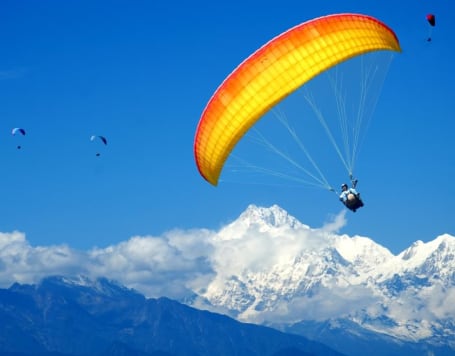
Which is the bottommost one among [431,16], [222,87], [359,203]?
[359,203]

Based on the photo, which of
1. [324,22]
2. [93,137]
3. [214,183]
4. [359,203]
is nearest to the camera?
[324,22]

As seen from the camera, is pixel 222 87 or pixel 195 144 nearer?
pixel 222 87

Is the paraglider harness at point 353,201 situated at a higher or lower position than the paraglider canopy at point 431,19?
lower

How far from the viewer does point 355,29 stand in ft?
Result: 156

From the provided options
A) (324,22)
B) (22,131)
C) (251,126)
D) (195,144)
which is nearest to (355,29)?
(324,22)

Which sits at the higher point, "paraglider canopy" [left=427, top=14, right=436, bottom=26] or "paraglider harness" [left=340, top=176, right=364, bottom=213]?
"paraglider canopy" [left=427, top=14, right=436, bottom=26]

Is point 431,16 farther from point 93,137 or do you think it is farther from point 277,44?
point 93,137

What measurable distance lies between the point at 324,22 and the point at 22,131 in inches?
1838

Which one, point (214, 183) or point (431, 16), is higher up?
point (431, 16)

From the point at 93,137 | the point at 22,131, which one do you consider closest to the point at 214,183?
the point at 93,137

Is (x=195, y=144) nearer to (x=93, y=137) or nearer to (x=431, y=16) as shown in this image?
(x=431, y=16)

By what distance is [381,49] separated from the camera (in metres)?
48.8

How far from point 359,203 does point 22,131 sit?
149 feet

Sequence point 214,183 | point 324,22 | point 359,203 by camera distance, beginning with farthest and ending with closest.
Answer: point 214,183 < point 359,203 < point 324,22
